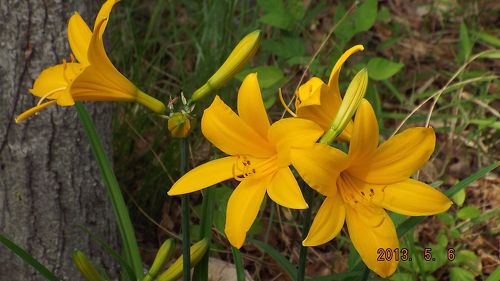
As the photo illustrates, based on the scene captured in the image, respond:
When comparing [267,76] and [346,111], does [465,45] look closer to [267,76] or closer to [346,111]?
[267,76]

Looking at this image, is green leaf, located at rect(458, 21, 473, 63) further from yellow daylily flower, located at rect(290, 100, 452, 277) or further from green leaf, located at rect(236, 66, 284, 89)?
yellow daylily flower, located at rect(290, 100, 452, 277)

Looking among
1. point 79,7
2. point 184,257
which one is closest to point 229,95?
point 79,7

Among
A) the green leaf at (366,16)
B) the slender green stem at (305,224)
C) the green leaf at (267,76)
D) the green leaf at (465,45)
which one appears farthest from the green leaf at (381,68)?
the slender green stem at (305,224)

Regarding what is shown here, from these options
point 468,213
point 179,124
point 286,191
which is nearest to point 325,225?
point 286,191

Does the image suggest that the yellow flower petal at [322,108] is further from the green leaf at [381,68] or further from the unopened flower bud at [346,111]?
the green leaf at [381,68]

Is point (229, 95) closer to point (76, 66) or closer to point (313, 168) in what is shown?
point (76, 66)

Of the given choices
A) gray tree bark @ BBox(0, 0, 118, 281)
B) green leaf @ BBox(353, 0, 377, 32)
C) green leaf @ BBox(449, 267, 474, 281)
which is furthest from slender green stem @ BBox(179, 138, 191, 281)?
green leaf @ BBox(353, 0, 377, 32)
